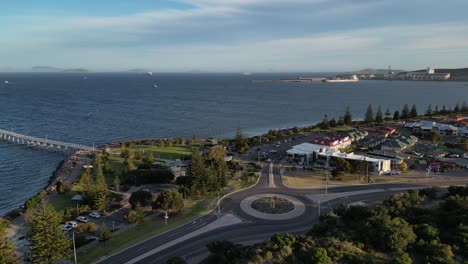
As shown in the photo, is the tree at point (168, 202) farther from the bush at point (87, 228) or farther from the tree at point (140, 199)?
the bush at point (87, 228)

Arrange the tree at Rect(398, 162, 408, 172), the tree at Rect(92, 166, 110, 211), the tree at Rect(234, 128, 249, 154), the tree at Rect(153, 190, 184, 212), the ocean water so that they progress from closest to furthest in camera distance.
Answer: the tree at Rect(153, 190, 184, 212)
the tree at Rect(92, 166, 110, 211)
the tree at Rect(398, 162, 408, 172)
the ocean water
the tree at Rect(234, 128, 249, 154)

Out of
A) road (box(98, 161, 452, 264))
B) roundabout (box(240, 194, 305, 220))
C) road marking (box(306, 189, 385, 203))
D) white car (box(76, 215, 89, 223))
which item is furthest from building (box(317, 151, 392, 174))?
white car (box(76, 215, 89, 223))

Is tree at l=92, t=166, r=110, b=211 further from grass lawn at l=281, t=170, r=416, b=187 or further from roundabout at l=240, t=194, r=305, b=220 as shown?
grass lawn at l=281, t=170, r=416, b=187

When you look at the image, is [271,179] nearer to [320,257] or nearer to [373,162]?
[373,162]

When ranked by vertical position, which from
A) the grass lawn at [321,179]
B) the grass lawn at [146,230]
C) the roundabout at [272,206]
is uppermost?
the grass lawn at [321,179]

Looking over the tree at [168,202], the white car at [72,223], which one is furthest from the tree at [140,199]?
the white car at [72,223]

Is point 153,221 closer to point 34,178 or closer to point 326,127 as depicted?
point 34,178

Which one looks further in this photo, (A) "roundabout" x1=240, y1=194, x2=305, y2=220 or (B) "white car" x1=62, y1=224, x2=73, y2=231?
(A) "roundabout" x1=240, y1=194, x2=305, y2=220

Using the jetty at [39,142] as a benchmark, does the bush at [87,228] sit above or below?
below
